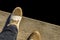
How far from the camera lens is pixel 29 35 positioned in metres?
1.76

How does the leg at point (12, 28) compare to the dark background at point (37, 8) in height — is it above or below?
above

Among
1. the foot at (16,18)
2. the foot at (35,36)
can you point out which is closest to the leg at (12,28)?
the foot at (16,18)

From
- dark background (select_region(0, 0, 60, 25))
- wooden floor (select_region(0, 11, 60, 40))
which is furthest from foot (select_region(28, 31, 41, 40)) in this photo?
dark background (select_region(0, 0, 60, 25))

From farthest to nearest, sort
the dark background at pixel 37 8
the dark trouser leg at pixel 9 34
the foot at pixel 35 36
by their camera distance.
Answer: the dark background at pixel 37 8
the foot at pixel 35 36
the dark trouser leg at pixel 9 34

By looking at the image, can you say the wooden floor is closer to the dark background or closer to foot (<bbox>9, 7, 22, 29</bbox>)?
foot (<bbox>9, 7, 22, 29</bbox>)

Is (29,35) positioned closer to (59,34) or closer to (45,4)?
(59,34)

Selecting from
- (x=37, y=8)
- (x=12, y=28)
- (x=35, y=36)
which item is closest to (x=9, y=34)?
(x=12, y=28)

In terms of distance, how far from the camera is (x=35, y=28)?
1.83 meters

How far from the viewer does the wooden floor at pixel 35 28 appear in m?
1.79

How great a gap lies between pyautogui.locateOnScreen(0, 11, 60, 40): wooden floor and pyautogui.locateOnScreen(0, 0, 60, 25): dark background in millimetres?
752

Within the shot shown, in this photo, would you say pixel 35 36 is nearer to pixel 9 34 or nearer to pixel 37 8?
pixel 9 34

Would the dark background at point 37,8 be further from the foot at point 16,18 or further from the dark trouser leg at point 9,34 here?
the dark trouser leg at point 9,34

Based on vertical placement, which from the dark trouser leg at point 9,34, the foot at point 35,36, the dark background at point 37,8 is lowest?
the dark background at point 37,8

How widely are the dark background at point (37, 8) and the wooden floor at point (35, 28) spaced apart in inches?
29.6
